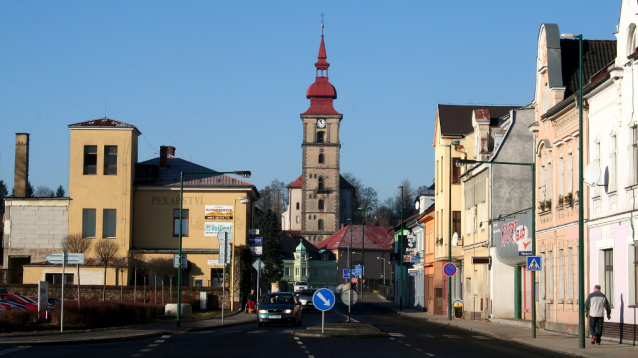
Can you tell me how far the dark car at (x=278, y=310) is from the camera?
3247 cm

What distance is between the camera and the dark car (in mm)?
32469

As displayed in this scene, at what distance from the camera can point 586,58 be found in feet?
105

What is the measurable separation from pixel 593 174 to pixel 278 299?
14.1 m

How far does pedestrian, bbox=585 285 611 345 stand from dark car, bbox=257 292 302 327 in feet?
42.2

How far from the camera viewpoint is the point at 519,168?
4003cm

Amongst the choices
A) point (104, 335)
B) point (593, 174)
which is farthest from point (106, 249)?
point (593, 174)

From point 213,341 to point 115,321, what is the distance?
758 centimetres

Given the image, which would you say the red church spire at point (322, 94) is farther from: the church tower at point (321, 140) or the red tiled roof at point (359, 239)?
the red tiled roof at point (359, 239)

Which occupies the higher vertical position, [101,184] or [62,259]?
[101,184]

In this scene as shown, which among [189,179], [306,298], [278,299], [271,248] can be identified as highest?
[189,179]

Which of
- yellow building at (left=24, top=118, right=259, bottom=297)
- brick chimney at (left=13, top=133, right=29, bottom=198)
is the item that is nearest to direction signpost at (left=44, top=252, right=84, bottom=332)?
yellow building at (left=24, top=118, right=259, bottom=297)

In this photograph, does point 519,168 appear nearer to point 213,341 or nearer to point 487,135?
point 487,135

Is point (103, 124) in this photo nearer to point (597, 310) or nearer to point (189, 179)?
point (189, 179)

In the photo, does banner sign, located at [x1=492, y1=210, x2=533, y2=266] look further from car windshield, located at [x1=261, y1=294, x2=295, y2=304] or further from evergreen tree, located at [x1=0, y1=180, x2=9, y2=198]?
evergreen tree, located at [x1=0, y1=180, x2=9, y2=198]
